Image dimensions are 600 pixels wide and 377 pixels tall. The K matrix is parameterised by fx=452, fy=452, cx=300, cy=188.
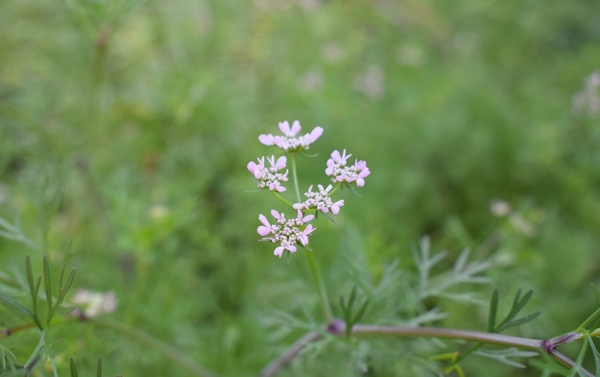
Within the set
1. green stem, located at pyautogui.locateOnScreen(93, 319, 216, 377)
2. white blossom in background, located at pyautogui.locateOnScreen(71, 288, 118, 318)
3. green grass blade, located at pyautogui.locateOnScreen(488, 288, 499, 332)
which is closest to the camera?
green grass blade, located at pyautogui.locateOnScreen(488, 288, 499, 332)

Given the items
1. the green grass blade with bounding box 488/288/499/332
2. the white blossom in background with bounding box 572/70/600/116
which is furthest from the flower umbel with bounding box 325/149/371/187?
the white blossom in background with bounding box 572/70/600/116

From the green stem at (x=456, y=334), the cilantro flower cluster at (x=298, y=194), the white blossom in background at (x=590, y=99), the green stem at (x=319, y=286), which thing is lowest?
the green stem at (x=456, y=334)

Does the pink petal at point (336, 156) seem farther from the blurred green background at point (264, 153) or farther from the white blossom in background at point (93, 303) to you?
the white blossom in background at point (93, 303)

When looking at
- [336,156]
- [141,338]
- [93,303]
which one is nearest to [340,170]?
[336,156]

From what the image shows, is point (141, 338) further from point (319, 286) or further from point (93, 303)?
point (319, 286)

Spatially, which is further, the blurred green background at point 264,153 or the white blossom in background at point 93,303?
the blurred green background at point 264,153

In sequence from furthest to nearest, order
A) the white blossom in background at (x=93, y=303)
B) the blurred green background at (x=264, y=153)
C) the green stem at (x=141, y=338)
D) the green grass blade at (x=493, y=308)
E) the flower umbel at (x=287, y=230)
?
the blurred green background at (x=264, y=153) < the white blossom in background at (x=93, y=303) < the green stem at (x=141, y=338) < the green grass blade at (x=493, y=308) < the flower umbel at (x=287, y=230)

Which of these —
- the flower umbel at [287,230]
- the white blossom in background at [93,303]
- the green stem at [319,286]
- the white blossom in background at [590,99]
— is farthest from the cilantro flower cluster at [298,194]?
the white blossom in background at [590,99]

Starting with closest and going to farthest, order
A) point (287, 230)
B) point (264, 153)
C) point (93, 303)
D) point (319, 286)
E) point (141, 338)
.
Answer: point (287, 230) < point (319, 286) < point (141, 338) < point (93, 303) < point (264, 153)

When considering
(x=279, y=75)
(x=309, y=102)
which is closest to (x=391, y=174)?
(x=309, y=102)

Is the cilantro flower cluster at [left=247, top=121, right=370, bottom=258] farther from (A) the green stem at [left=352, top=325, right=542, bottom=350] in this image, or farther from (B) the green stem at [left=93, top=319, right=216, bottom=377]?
(B) the green stem at [left=93, top=319, right=216, bottom=377]
